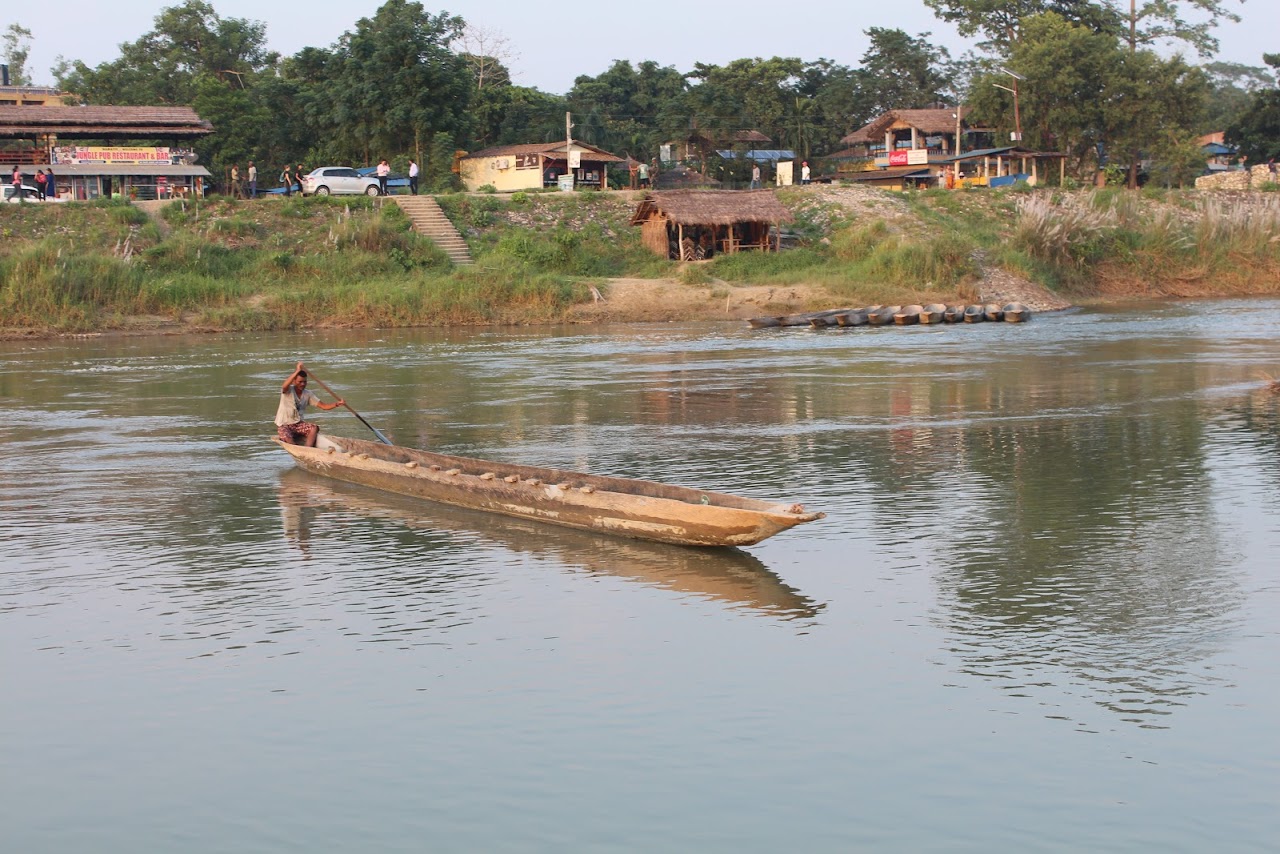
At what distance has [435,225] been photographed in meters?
46.2

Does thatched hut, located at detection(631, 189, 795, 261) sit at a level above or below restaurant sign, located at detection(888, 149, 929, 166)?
below

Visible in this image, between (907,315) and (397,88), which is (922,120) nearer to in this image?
(397,88)

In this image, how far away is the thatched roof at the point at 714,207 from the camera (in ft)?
145

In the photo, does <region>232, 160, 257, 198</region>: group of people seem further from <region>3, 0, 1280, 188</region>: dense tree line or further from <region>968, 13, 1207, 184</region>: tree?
<region>968, 13, 1207, 184</region>: tree

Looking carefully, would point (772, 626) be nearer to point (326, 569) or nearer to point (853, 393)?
point (326, 569)

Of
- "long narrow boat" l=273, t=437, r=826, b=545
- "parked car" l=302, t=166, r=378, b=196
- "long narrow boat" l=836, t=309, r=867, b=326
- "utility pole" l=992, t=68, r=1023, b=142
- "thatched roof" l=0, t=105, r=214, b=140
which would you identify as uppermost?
"utility pole" l=992, t=68, r=1023, b=142

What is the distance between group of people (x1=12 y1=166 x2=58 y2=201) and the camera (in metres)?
45.4

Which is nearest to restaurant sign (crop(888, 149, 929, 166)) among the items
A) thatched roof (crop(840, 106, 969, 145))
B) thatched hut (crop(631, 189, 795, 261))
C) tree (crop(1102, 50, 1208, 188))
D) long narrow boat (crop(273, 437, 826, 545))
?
thatched roof (crop(840, 106, 969, 145))

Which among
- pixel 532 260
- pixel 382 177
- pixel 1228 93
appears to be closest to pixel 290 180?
pixel 382 177

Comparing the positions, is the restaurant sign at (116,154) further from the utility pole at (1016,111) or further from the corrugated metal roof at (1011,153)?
the utility pole at (1016,111)

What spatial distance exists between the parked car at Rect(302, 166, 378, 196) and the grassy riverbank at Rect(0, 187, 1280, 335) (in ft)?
11.0

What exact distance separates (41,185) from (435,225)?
13.1 m

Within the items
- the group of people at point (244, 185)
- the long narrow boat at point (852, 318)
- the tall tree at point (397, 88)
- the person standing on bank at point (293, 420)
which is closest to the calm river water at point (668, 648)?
the person standing on bank at point (293, 420)

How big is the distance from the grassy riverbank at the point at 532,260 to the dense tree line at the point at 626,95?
8.25 metres
